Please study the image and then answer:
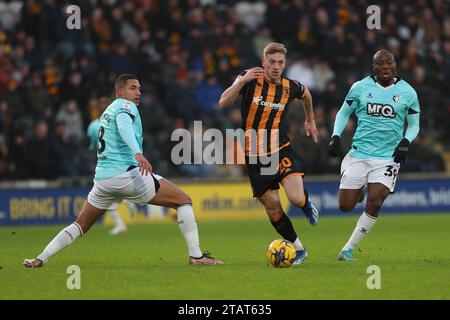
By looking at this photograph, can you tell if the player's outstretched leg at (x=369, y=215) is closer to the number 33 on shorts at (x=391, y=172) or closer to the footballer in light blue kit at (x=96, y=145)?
the number 33 on shorts at (x=391, y=172)

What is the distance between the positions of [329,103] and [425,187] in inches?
121

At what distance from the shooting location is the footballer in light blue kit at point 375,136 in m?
11.9

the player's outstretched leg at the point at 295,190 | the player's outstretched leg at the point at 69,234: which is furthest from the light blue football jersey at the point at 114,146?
the player's outstretched leg at the point at 295,190

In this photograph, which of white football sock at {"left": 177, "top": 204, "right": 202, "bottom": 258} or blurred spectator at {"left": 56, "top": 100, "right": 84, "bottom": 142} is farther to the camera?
blurred spectator at {"left": 56, "top": 100, "right": 84, "bottom": 142}

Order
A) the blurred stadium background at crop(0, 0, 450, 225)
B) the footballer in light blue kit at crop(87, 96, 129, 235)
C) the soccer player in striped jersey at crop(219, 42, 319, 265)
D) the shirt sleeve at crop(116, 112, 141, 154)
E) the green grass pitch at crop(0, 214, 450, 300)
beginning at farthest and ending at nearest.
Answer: the blurred stadium background at crop(0, 0, 450, 225)
the footballer in light blue kit at crop(87, 96, 129, 235)
the soccer player in striped jersey at crop(219, 42, 319, 265)
the shirt sleeve at crop(116, 112, 141, 154)
the green grass pitch at crop(0, 214, 450, 300)

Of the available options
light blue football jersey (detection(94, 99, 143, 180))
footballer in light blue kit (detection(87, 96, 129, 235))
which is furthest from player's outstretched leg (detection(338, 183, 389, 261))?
footballer in light blue kit (detection(87, 96, 129, 235))

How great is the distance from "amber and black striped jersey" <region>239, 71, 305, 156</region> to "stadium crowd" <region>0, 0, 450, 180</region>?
8.88 m

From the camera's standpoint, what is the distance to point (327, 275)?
33.6 feet

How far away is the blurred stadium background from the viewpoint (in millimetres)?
21812

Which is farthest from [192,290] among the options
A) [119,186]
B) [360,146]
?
[360,146]

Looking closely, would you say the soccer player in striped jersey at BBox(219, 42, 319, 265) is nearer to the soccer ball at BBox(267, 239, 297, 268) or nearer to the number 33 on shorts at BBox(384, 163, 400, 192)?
the soccer ball at BBox(267, 239, 297, 268)

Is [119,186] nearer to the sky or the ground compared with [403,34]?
nearer to the ground

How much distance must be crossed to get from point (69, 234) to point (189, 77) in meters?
12.8
